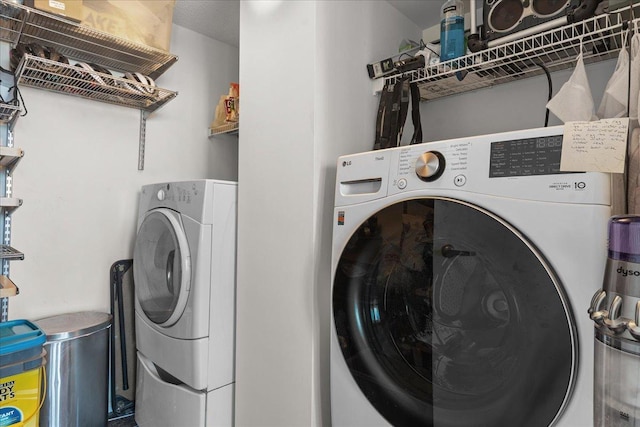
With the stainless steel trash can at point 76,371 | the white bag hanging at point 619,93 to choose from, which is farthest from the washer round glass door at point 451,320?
the stainless steel trash can at point 76,371

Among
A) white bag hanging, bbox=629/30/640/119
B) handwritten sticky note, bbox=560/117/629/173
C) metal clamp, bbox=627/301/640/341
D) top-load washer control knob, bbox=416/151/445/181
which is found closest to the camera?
metal clamp, bbox=627/301/640/341

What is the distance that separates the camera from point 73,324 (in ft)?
5.51

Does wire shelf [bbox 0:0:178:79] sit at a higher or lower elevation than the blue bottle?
higher

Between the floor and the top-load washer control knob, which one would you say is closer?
the top-load washer control knob

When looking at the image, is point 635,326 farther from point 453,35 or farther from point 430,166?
point 453,35

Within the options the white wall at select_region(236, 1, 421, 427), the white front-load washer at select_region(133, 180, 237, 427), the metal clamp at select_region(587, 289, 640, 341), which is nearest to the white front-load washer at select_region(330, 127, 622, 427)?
the white wall at select_region(236, 1, 421, 427)

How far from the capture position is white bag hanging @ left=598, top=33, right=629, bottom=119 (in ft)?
2.89

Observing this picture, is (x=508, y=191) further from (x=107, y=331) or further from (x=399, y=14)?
(x=107, y=331)

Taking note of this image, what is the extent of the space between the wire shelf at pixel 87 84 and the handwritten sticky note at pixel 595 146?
172 cm

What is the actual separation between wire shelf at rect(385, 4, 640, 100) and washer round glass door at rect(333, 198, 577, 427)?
0.63m

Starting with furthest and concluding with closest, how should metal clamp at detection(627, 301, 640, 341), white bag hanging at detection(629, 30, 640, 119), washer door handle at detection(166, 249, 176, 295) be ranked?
washer door handle at detection(166, 249, 176, 295) < white bag hanging at detection(629, 30, 640, 119) < metal clamp at detection(627, 301, 640, 341)

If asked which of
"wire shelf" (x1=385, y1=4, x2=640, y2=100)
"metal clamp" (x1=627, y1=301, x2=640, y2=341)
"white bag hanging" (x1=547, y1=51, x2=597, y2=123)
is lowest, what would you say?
"metal clamp" (x1=627, y1=301, x2=640, y2=341)

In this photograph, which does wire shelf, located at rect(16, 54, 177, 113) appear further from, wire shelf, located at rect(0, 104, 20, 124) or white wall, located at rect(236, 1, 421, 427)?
white wall, located at rect(236, 1, 421, 427)

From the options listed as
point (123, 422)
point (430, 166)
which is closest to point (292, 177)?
point (430, 166)
